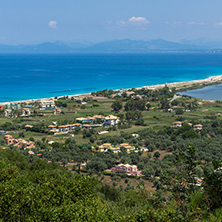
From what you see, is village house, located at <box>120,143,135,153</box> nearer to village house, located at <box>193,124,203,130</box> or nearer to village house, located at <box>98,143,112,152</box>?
village house, located at <box>98,143,112,152</box>

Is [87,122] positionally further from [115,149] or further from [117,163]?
[117,163]

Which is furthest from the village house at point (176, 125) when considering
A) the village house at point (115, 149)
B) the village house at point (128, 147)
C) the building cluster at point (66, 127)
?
the village house at point (115, 149)

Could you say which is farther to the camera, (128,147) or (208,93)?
(208,93)

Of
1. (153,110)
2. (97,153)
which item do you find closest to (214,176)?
(97,153)

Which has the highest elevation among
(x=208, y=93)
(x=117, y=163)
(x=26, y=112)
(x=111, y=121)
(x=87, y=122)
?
(x=208, y=93)

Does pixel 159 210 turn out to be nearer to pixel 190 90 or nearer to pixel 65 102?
pixel 65 102

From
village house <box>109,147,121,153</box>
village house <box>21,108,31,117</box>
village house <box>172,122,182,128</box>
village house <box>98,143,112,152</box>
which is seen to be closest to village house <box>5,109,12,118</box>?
village house <box>21,108,31,117</box>

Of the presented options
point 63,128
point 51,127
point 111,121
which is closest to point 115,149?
point 63,128

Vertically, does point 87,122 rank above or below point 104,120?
below

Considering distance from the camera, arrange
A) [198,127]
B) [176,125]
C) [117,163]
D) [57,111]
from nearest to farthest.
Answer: [117,163], [198,127], [176,125], [57,111]
